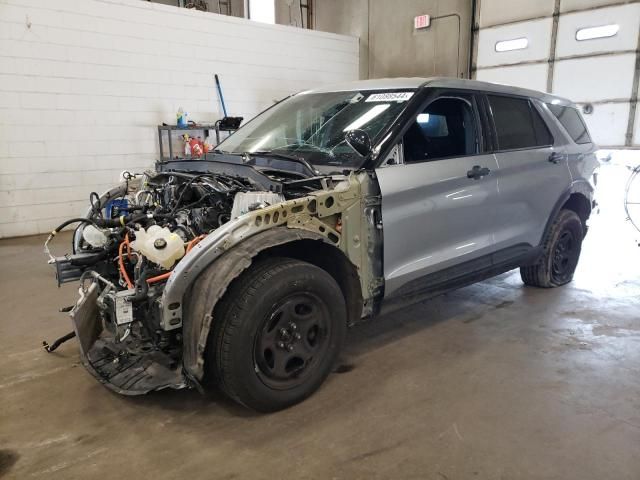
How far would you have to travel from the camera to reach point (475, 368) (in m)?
2.98

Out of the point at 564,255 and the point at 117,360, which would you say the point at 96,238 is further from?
the point at 564,255

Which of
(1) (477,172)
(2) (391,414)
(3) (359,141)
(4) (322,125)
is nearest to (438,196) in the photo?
(1) (477,172)

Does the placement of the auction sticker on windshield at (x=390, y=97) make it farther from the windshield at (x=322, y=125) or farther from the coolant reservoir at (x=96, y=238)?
the coolant reservoir at (x=96, y=238)

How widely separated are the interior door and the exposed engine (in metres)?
0.71

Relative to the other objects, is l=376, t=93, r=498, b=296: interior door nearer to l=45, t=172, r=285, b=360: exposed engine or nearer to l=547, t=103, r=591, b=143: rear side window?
l=45, t=172, r=285, b=360: exposed engine

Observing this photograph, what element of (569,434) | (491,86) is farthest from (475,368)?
(491,86)

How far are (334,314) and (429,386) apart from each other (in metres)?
0.68

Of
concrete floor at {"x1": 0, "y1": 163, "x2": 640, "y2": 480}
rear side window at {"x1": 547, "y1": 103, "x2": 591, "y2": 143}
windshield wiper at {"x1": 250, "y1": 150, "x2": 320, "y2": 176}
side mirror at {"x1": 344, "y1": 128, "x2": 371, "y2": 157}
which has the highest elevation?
rear side window at {"x1": 547, "y1": 103, "x2": 591, "y2": 143}

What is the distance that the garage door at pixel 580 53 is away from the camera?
725cm

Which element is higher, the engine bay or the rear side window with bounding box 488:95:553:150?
the rear side window with bounding box 488:95:553:150

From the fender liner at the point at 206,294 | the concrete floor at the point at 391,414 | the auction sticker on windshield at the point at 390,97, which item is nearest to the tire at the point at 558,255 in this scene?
the concrete floor at the point at 391,414

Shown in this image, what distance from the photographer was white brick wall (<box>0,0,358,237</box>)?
265 inches

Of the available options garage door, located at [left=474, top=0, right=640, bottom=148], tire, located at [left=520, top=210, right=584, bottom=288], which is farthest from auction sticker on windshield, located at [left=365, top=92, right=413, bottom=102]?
garage door, located at [left=474, top=0, right=640, bottom=148]

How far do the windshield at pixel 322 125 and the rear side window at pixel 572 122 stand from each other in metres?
1.79
